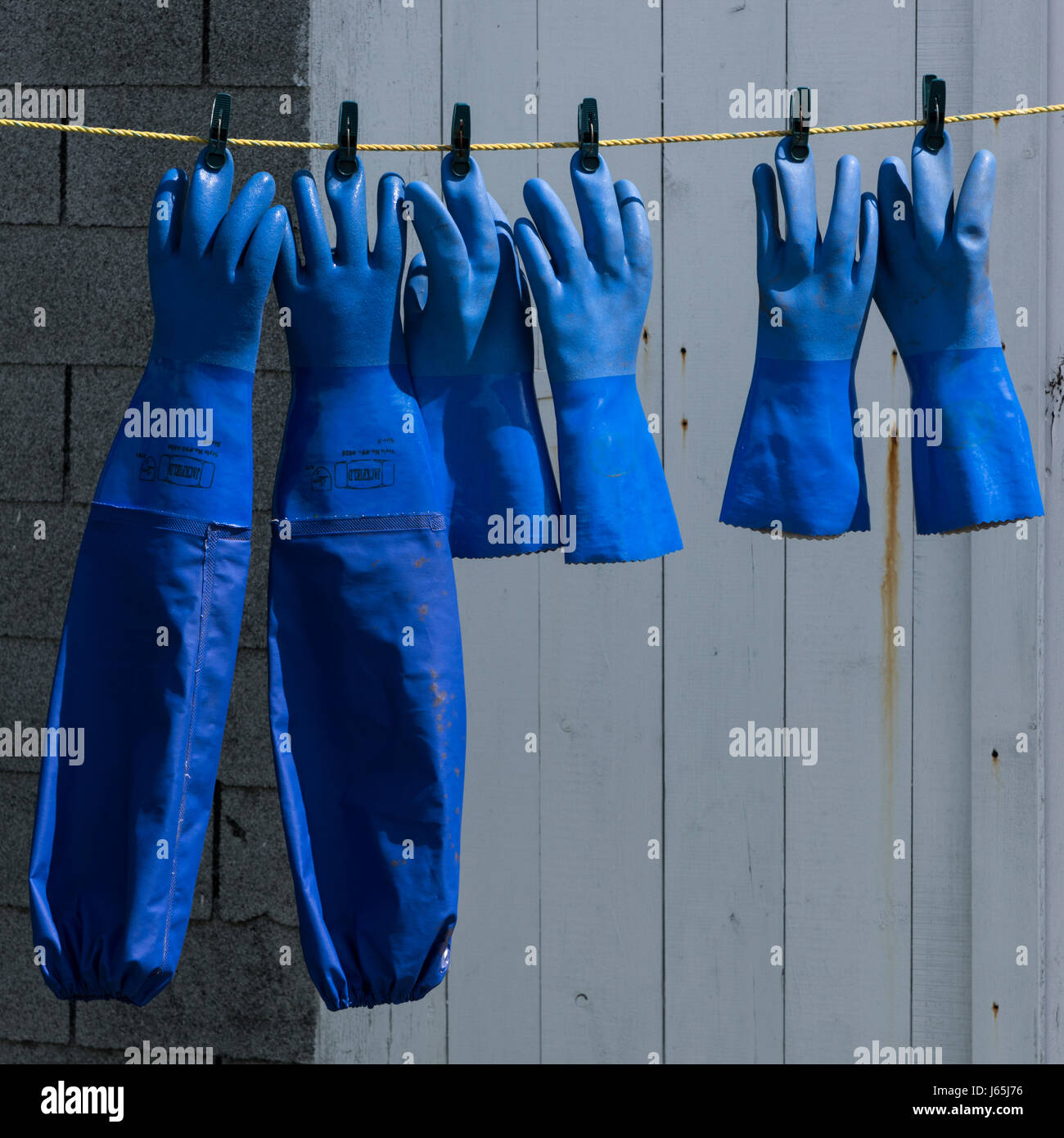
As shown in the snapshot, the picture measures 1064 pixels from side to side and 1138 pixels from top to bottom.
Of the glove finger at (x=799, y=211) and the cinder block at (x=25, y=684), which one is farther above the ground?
the glove finger at (x=799, y=211)

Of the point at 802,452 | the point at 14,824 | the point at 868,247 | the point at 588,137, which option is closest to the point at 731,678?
the point at 802,452

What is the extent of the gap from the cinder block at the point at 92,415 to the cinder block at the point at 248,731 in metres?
0.34

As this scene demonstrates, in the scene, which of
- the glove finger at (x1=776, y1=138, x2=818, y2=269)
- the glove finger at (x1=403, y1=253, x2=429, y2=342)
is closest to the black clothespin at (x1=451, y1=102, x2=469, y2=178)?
the glove finger at (x1=403, y1=253, x2=429, y2=342)

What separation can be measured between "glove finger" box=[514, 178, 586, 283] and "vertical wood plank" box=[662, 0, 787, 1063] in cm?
66

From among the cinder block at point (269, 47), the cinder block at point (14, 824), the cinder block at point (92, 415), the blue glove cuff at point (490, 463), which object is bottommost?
the cinder block at point (14, 824)

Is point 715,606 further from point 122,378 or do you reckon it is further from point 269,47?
point 269,47

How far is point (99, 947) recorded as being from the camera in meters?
1.31

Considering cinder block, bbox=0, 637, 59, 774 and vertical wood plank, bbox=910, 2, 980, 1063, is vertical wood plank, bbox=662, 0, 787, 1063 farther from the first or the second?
cinder block, bbox=0, 637, 59, 774

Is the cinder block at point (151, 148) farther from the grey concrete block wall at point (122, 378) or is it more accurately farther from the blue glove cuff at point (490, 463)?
the blue glove cuff at point (490, 463)

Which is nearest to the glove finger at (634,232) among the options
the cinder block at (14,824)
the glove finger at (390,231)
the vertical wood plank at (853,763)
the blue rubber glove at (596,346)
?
the blue rubber glove at (596,346)

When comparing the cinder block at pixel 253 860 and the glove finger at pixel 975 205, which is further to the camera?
the cinder block at pixel 253 860

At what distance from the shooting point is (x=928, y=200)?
127 cm

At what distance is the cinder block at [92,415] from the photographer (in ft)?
6.49

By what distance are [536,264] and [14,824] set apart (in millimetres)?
1321
